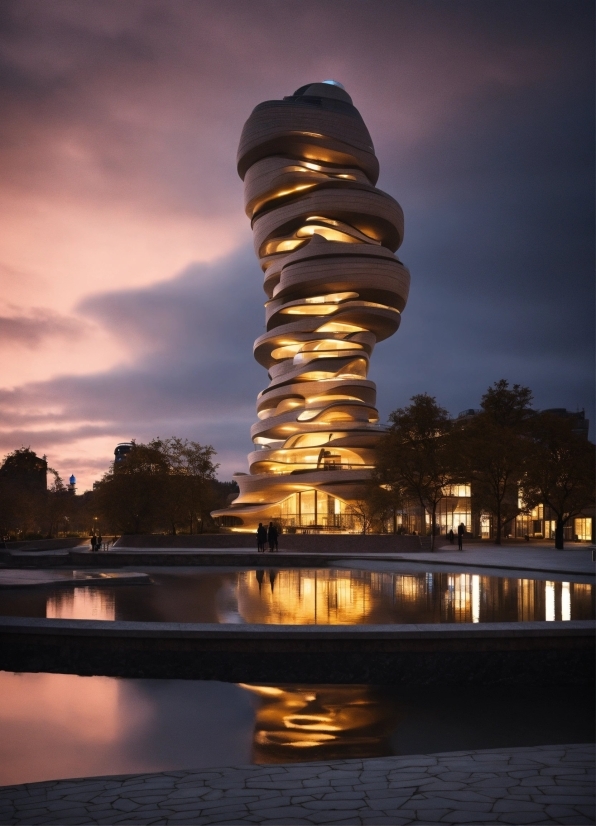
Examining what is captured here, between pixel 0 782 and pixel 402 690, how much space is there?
5.17 meters

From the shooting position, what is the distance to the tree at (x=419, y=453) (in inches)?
1727

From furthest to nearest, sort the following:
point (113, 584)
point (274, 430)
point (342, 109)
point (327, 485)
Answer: point (342, 109)
point (274, 430)
point (327, 485)
point (113, 584)

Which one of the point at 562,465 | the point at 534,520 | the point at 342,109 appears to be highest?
the point at 342,109

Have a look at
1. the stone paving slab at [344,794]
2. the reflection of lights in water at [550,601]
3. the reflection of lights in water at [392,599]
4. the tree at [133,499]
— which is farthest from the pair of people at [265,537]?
the stone paving slab at [344,794]

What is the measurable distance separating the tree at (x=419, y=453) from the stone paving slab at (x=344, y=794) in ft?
123

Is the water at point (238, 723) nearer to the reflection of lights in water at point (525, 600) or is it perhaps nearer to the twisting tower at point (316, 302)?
the reflection of lights in water at point (525, 600)

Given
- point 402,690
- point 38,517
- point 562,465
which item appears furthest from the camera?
point 38,517

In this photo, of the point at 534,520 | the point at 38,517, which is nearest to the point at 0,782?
the point at 38,517

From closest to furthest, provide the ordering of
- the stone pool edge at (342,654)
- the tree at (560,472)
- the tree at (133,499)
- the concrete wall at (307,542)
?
1. the stone pool edge at (342,654)
2. the concrete wall at (307,542)
3. the tree at (560,472)
4. the tree at (133,499)

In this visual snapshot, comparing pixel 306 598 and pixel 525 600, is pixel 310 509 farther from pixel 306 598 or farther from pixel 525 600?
pixel 525 600

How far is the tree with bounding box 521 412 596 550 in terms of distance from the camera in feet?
139

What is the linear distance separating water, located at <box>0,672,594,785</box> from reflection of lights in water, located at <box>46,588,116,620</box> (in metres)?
3.79

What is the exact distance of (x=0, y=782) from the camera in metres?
7.13

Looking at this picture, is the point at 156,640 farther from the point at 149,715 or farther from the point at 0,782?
the point at 0,782
